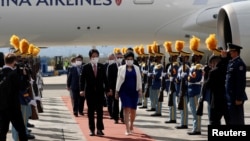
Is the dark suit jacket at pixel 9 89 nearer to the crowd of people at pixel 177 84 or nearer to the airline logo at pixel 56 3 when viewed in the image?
the crowd of people at pixel 177 84

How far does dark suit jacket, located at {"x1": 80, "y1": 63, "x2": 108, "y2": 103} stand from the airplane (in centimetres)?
997

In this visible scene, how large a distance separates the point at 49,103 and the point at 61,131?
5.69m

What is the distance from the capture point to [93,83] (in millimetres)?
9172

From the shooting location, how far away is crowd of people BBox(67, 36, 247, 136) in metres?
7.30

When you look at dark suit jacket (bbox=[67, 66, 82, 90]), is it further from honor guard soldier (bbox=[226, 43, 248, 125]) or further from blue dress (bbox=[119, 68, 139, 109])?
honor guard soldier (bbox=[226, 43, 248, 125])

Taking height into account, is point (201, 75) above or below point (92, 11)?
below

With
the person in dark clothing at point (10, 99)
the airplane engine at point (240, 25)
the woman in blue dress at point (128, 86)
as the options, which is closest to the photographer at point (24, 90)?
the person in dark clothing at point (10, 99)

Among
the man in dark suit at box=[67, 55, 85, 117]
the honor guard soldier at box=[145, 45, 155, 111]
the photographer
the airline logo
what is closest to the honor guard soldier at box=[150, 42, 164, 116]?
the honor guard soldier at box=[145, 45, 155, 111]

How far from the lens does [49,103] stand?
594 inches

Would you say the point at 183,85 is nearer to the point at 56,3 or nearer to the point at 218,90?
the point at 218,90

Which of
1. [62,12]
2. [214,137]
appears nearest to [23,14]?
[62,12]

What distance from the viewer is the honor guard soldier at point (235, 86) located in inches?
282

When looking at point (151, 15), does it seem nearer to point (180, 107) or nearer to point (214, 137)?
point (180, 107)

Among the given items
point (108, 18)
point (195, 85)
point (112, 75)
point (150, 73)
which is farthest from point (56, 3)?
point (195, 85)
